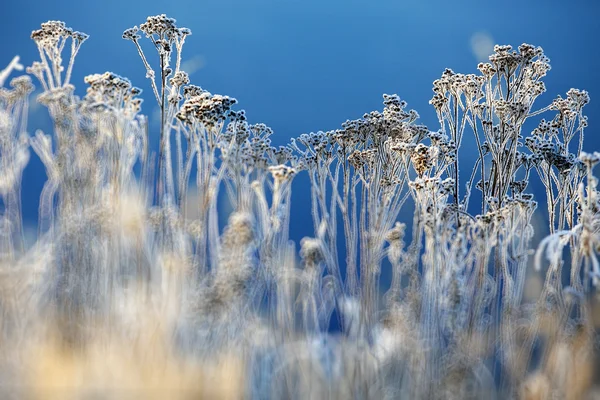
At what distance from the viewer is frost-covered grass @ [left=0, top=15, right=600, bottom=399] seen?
1755mm

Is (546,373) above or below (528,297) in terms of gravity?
below

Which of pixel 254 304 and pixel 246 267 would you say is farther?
pixel 254 304

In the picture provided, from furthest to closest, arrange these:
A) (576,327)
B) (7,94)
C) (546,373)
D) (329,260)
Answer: (7,94), (329,260), (576,327), (546,373)

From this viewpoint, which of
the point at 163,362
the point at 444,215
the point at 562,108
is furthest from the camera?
the point at 562,108

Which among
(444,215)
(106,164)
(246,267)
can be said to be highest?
(106,164)

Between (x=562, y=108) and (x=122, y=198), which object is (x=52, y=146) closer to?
(x=122, y=198)

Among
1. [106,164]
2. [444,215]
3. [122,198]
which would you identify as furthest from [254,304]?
[444,215]

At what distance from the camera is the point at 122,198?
76.4 inches

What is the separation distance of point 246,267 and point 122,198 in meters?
0.49

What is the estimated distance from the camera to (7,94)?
2.38m

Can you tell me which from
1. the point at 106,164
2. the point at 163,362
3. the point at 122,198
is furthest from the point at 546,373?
the point at 106,164

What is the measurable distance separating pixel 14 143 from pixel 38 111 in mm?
439

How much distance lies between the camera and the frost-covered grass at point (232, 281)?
1.75 meters

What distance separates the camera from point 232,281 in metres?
1.77
